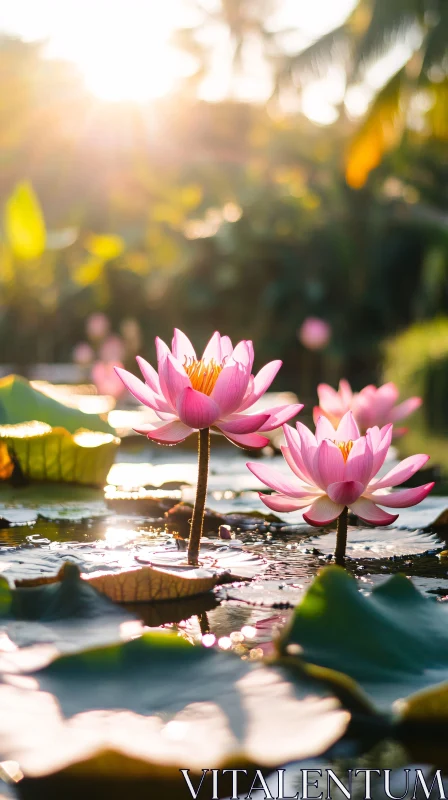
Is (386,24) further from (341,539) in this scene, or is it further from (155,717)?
(155,717)

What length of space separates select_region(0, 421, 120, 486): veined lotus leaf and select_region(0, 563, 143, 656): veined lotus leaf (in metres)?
0.84

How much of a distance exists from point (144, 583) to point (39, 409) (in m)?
1.14

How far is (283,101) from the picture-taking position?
1492cm

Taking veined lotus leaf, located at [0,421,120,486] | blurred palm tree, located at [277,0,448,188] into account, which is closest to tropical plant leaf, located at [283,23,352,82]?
blurred palm tree, located at [277,0,448,188]

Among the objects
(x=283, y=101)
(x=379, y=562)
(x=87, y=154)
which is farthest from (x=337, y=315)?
(x=87, y=154)

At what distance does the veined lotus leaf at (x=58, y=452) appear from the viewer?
1944 millimetres

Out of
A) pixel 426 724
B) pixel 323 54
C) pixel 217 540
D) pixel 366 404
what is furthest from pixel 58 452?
pixel 323 54

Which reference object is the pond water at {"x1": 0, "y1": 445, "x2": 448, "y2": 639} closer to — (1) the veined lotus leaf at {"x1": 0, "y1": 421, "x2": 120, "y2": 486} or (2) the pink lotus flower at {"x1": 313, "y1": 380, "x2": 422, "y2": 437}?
(1) the veined lotus leaf at {"x1": 0, "y1": 421, "x2": 120, "y2": 486}

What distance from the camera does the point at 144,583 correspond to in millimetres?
1269

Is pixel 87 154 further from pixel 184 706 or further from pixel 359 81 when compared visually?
pixel 184 706

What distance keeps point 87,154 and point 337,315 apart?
17368mm

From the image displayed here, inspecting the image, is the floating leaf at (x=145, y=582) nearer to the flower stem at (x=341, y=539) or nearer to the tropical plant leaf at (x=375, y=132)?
the flower stem at (x=341, y=539)

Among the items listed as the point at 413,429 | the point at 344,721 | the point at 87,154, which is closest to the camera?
the point at 344,721

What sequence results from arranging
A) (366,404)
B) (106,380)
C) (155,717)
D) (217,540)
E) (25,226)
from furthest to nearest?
(25,226), (106,380), (366,404), (217,540), (155,717)
